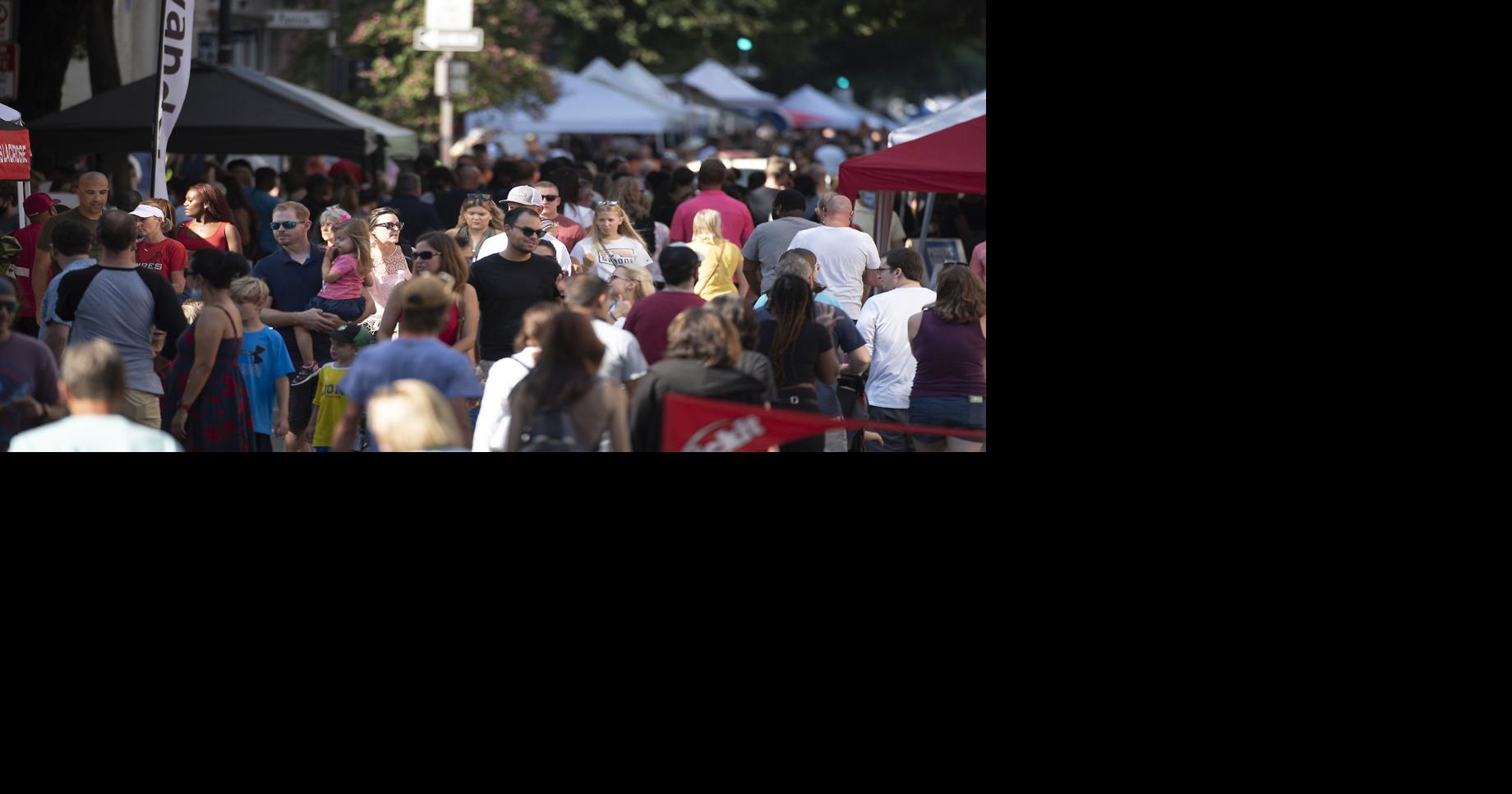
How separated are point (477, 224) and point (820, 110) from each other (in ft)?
139

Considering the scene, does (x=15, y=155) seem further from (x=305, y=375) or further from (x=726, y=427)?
(x=726, y=427)

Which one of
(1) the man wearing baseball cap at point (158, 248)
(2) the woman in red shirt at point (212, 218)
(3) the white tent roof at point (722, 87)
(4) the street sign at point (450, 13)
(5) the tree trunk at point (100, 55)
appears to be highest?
(3) the white tent roof at point (722, 87)

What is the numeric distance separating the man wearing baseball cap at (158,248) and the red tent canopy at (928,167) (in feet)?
15.4

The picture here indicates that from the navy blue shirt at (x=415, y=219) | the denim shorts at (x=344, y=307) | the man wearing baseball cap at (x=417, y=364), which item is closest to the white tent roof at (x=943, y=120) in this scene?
the navy blue shirt at (x=415, y=219)

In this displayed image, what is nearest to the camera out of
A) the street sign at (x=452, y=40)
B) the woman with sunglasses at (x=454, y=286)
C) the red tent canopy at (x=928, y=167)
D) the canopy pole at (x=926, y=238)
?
the woman with sunglasses at (x=454, y=286)

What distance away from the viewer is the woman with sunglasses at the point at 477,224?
31.2 ft

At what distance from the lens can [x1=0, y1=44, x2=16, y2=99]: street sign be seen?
14508 mm

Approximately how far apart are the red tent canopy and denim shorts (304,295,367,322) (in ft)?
14.6

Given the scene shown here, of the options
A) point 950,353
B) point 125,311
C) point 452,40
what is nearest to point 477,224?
point 125,311

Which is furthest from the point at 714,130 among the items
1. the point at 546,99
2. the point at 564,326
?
the point at 564,326

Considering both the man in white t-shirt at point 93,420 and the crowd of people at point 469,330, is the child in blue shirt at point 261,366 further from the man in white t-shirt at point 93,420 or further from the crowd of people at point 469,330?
the man in white t-shirt at point 93,420

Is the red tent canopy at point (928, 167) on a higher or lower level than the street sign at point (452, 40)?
lower

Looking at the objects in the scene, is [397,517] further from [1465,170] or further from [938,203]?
[938,203]

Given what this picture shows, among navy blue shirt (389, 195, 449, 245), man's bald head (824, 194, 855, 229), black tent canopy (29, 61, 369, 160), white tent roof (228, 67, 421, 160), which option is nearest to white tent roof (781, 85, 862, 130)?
white tent roof (228, 67, 421, 160)
